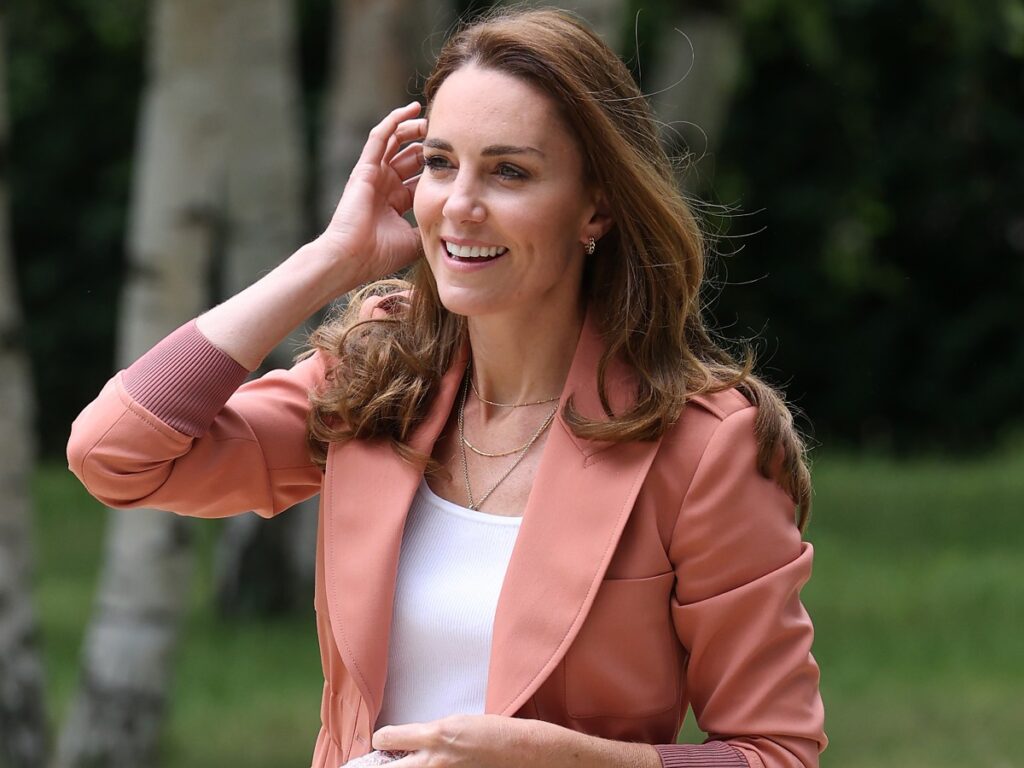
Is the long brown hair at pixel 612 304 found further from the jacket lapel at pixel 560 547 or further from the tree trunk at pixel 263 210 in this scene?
the tree trunk at pixel 263 210

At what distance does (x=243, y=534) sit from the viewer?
27.9 ft

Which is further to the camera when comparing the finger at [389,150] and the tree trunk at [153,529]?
the tree trunk at [153,529]

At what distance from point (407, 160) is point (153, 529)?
2991mm

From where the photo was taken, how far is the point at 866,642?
8023mm

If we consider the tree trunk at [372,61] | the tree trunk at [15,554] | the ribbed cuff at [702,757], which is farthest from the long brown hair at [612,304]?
the tree trunk at [372,61]

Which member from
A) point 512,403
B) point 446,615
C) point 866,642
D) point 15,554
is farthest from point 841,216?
point 446,615

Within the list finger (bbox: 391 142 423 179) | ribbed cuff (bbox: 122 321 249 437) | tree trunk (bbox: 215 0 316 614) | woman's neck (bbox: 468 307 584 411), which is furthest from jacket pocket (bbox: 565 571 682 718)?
tree trunk (bbox: 215 0 316 614)

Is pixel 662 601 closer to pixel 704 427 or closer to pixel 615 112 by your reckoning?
pixel 704 427

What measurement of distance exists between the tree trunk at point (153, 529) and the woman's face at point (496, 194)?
3.16 metres

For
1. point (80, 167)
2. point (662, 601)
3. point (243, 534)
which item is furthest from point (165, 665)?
point (80, 167)

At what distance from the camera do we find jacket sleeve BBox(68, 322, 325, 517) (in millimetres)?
2459

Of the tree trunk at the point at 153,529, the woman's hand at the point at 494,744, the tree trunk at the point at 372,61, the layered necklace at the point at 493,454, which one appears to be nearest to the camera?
the woman's hand at the point at 494,744

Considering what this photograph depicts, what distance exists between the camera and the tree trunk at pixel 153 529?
5.49 meters

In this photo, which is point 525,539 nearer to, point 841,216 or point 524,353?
point 524,353
